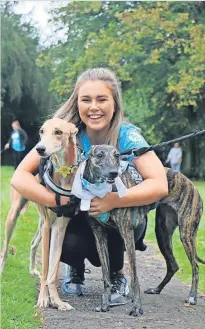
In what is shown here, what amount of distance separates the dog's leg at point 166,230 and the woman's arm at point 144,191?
21.7 inches

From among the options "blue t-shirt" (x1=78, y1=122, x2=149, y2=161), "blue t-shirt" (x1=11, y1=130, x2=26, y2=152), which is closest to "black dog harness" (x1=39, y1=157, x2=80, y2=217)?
"blue t-shirt" (x1=78, y1=122, x2=149, y2=161)

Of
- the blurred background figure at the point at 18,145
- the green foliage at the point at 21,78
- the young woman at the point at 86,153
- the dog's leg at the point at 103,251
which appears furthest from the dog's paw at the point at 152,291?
the green foliage at the point at 21,78

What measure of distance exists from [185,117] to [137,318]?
2304cm

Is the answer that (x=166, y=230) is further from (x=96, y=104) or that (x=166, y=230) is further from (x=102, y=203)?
(x=96, y=104)

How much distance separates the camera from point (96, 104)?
4449mm

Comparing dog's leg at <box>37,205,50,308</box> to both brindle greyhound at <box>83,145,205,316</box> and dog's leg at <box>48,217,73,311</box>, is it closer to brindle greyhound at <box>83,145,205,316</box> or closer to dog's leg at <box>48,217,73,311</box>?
dog's leg at <box>48,217,73,311</box>

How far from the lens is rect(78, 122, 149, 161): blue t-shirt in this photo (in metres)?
4.54

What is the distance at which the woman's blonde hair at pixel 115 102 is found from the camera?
455cm

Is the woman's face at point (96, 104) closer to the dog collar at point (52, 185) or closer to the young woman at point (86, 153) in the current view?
the young woman at point (86, 153)

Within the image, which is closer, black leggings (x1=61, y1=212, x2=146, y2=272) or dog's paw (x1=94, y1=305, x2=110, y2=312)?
dog's paw (x1=94, y1=305, x2=110, y2=312)

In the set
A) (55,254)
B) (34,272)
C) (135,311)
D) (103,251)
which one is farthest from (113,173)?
(34,272)

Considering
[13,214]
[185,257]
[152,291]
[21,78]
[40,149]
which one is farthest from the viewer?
[21,78]

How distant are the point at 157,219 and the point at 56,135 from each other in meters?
1.27

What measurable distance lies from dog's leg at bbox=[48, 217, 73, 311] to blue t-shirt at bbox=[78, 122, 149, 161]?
548mm
